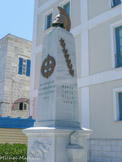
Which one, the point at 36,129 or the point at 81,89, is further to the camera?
the point at 81,89

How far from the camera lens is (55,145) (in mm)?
5699

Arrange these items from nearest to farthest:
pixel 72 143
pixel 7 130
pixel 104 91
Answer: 1. pixel 72 143
2. pixel 104 91
3. pixel 7 130

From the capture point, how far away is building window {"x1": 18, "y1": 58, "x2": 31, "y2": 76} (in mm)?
20766

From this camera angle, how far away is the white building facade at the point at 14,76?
19438mm

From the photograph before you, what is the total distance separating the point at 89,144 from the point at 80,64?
4332 mm

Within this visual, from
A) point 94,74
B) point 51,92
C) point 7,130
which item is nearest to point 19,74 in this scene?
point 7,130

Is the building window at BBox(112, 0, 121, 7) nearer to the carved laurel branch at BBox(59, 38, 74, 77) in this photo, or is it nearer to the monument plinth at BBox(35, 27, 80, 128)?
the monument plinth at BBox(35, 27, 80, 128)

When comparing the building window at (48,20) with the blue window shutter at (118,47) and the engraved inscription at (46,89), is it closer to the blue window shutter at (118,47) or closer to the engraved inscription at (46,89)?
the blue window shutter at (118,47)

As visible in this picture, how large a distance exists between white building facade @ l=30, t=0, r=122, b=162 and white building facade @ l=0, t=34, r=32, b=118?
25.0ft

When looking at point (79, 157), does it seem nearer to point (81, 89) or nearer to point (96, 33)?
point (81, 89)

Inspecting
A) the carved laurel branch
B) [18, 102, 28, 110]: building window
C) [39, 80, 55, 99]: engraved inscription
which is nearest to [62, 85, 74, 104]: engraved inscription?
[39, 80, 55, 99]: engraved inscription

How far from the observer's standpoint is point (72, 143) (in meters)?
5.95

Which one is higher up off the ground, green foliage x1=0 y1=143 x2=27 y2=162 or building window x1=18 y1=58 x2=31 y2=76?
building window x1=18 y1=58 x2=31 y2=76

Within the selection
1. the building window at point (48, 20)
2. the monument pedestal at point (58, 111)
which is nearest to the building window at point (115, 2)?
the building window at point (48, 20)
